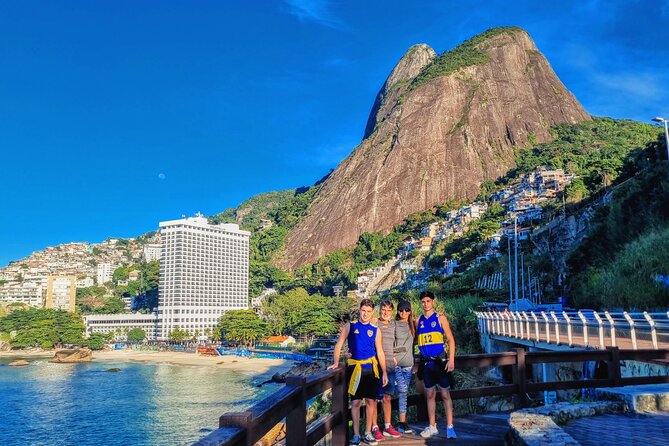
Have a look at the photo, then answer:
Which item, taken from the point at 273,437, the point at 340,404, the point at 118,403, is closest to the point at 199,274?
the point at 118,403

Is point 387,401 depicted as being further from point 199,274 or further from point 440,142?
point 440,142

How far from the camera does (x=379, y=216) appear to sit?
479 feet

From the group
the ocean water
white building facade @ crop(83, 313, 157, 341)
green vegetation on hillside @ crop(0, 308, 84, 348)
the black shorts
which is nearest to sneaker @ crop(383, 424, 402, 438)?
the black shorts

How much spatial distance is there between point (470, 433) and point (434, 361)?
1018 mm

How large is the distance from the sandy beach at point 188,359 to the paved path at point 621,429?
68.0 m

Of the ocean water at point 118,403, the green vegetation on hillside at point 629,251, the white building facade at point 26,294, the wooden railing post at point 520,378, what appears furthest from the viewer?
the white building facade at point 26,294

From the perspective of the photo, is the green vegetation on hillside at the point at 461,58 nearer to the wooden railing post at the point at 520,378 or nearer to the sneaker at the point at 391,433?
the wooden railing post at the point at 520,378

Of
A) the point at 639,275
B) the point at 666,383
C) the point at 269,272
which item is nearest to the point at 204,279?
the point at 269,272

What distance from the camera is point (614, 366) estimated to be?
300 inches

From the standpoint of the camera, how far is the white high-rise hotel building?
138m

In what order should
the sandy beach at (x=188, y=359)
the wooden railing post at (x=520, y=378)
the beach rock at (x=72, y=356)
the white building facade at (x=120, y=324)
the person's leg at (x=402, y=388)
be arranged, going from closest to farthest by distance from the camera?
1. the person's leg at (x=402, y=388)
2. the wooden railing post at (x=520, y=378)
3. the sandy beach at (x=188, y=359)
4. the beach rock at (x=72, y=356)
5. the white building facade at (x=120, y=324)

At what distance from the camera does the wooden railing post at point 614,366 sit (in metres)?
7.60

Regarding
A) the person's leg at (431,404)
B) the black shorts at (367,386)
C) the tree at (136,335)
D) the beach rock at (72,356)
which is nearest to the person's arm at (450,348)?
the person's leg at (431,404)

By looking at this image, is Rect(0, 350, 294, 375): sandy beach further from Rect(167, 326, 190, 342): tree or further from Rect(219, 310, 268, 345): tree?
Rect(167, 326, 190, 342): tree
